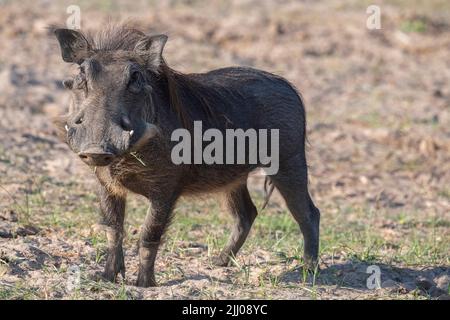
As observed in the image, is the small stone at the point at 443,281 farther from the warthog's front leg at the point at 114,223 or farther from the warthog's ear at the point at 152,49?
the warthog's ear at the point at 152,49

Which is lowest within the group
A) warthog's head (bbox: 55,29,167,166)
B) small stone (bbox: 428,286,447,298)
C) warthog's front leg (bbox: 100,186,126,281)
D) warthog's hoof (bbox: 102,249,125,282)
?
small stone (bbox: 428,286,447,298)

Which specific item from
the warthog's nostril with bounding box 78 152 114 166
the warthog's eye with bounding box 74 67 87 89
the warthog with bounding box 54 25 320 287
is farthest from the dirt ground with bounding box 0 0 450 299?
the warthog's eye with bounding box 74 67 87 89

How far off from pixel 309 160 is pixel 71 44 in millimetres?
4114

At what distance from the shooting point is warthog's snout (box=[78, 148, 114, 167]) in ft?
13.8

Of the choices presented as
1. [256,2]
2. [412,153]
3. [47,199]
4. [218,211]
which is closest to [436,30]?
[256,2]

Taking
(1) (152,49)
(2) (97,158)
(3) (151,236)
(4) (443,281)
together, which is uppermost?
(1) (152,49)

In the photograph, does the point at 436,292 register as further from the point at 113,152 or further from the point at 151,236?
the point at 113,152

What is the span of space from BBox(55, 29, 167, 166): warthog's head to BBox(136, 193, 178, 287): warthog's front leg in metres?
0.39

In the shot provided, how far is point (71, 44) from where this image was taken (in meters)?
4.80

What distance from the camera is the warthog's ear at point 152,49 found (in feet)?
15.6

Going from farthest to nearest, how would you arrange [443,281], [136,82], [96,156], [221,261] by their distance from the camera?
[221,261]
[443,281]
[136,82]
[96,156]

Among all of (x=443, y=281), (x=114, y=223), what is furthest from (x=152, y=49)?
(x=443, y=281)

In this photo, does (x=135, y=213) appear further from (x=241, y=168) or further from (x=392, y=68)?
(x=392, y=68)

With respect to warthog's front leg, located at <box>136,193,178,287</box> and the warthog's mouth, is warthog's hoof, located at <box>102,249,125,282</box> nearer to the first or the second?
warthog's front leg, located at <box>136,193,178,287</box>
